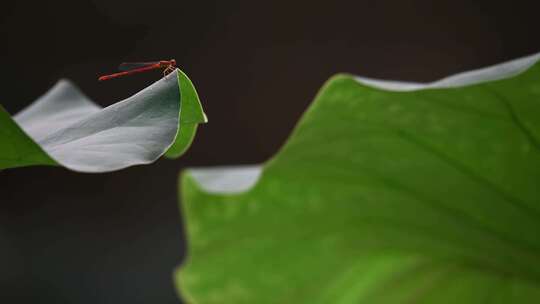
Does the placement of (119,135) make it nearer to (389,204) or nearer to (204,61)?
(389,204)

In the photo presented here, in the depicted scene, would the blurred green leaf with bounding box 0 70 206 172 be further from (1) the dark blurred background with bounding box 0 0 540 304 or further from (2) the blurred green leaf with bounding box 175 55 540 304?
(1) the dark blurred background with bounding box 0 0 540 304

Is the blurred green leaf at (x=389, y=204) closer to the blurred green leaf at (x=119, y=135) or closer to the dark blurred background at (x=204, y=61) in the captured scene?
the blurred green leaf at (x=119, y=135)

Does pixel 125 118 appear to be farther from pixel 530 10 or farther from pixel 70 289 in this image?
pixel 530 10

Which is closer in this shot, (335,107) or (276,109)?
(335,107)

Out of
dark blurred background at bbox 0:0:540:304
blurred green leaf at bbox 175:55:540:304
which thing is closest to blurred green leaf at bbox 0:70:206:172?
blurred green leaf at bbox 175:55:540:304

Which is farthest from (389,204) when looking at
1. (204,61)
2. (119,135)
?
(204,61)

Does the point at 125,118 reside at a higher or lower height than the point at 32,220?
higher

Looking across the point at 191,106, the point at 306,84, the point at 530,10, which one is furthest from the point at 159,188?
the point at 191,106
